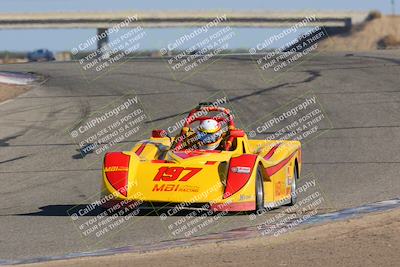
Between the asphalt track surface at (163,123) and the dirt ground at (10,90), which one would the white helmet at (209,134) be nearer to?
the asphalt track surface at (163,123)

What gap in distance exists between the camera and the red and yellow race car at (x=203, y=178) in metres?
11.4

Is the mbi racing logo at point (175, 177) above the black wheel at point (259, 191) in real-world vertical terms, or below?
above

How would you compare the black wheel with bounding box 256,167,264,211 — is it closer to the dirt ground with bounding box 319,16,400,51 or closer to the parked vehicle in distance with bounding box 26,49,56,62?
the parked vehicle in distance with bounding box 26,49,56,62

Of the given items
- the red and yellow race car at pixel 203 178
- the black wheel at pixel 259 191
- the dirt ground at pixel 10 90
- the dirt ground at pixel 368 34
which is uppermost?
the dirt ground at pixel 10 90

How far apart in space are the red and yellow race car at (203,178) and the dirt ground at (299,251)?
6.08ft

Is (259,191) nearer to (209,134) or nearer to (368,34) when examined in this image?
(209,134)

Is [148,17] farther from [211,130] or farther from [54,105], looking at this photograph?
[211,130]

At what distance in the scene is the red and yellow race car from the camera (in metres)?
11.4

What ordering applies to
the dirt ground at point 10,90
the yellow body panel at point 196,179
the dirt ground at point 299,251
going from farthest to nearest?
the dirt ground at point 10,90
the yellow body panel at point 196,179
the dirt ground at point 299,251

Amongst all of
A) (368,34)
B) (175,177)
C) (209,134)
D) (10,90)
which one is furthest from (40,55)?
(175,177)

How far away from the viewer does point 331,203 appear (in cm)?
1234

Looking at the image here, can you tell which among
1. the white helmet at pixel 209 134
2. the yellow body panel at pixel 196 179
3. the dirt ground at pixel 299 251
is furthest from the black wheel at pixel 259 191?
the dirt ground at pixel 299 251

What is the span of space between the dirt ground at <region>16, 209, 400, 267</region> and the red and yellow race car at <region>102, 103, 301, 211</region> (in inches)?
72.9

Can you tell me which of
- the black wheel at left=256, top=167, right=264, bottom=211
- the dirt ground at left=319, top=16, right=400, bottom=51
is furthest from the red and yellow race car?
the dirt ground at left=319, top=16, right=400, bottom=51
